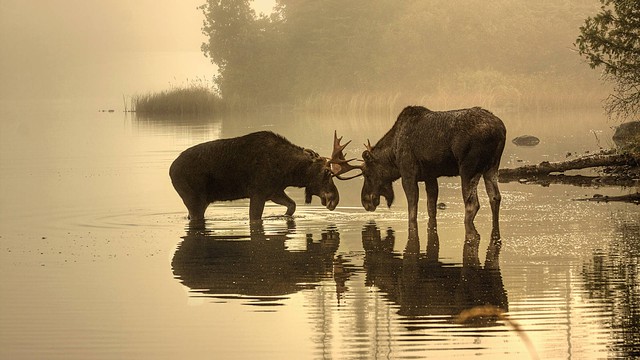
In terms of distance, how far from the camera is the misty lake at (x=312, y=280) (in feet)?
42.5

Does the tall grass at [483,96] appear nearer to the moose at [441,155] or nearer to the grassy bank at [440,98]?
the grassy bank at [440,98]

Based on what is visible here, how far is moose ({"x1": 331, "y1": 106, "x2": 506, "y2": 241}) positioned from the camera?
68.8 ft

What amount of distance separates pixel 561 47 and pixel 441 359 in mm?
111271

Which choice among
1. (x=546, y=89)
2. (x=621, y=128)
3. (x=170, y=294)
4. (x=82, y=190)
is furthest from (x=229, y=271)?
(x=546, y=89)

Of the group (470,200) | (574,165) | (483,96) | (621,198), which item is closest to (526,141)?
(574,165)

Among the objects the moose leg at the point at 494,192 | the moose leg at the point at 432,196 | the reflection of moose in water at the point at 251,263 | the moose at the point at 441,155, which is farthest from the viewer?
the moose leg at the point at 432,196

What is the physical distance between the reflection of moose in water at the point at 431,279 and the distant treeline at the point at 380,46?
96678 mm

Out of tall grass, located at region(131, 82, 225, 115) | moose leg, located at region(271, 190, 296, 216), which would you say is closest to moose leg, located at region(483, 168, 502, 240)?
moose leg, located at region(271, 190, 296, 216)

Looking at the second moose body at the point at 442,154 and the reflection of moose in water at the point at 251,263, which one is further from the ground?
the second moose body at the point at 442,154

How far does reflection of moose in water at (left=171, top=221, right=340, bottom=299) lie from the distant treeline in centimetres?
9517

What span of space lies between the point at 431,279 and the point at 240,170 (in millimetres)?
7656

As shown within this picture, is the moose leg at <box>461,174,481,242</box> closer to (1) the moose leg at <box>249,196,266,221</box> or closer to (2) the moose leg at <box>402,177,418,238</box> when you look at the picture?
(2) the moose leg at <box>402,177,418,238</box>

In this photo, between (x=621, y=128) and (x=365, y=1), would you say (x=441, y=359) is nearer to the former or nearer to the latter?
(x=621, y=128)

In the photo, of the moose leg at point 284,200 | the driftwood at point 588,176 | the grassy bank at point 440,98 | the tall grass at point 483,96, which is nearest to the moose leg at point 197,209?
the moose leg at point 284,200
